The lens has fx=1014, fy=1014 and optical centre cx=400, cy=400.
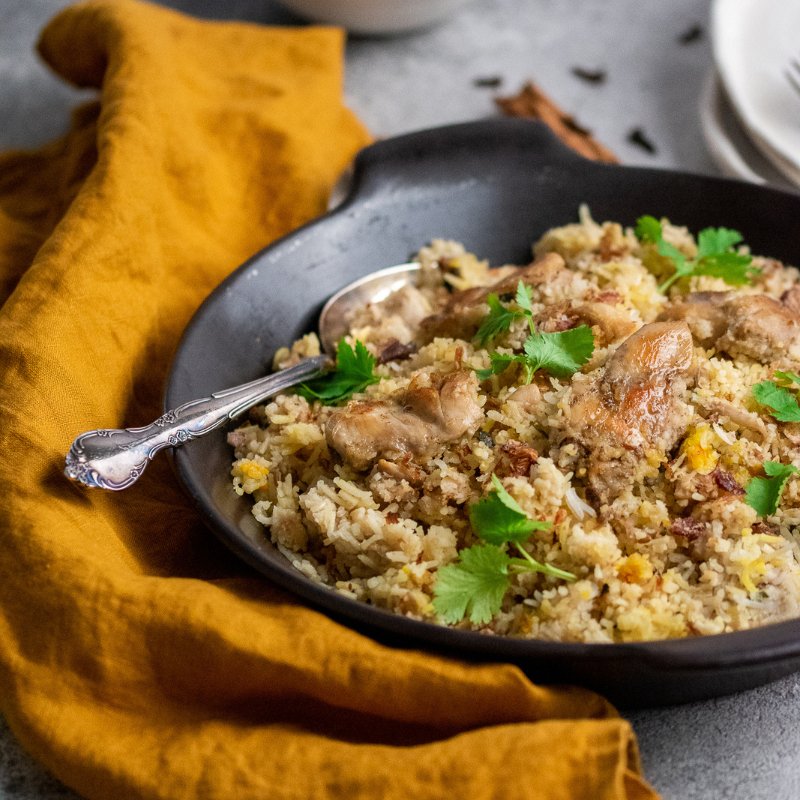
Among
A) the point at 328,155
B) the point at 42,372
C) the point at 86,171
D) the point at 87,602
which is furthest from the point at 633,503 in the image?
the point at 86,171

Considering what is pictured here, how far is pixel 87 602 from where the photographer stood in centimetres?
233

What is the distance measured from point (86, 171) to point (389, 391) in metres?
1.80

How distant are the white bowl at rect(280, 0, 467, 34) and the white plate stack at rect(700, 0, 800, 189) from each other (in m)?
1.37

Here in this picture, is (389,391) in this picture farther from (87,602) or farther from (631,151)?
(631,151)

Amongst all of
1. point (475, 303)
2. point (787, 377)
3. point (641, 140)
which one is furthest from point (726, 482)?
point (641, 140)

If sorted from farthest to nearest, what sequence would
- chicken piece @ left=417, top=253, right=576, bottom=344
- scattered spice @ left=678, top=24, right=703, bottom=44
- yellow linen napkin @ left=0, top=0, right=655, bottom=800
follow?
scattered spice @ left=678, top=24, right=703, bottom=44 → chicken piece @ left=417, top=253, right=576, bottom=344 → yellow linen napkin @ left=0, top=0, right=655, bottom=800

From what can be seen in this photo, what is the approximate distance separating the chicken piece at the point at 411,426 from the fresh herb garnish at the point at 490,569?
26 centimetres

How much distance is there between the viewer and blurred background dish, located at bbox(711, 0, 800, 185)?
13.4ft

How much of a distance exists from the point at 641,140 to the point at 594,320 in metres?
2.18

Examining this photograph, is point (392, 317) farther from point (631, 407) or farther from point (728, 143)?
point (728, 143)

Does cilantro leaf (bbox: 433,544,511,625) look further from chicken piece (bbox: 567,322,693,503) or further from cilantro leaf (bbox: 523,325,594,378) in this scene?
cilantro leaf (bbox: 523,325,594,378)

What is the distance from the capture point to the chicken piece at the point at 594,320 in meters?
2.86

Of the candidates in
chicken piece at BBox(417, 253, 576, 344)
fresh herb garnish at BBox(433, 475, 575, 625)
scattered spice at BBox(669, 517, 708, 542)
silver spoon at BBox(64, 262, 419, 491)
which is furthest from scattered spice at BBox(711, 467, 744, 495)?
silver spoon at BBox(64, 262, 419, 491)

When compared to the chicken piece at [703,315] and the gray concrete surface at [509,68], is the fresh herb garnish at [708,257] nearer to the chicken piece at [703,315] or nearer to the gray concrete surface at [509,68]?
the chicken piece at [703,315]
